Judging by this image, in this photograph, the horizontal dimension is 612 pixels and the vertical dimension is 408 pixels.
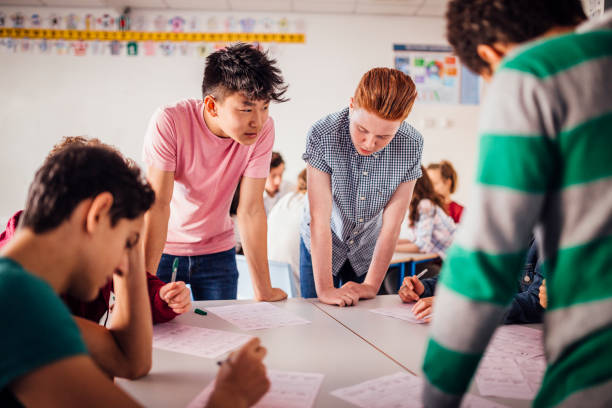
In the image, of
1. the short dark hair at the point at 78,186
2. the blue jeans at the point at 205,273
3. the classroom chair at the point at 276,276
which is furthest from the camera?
the classroom chair at the point at 276,276

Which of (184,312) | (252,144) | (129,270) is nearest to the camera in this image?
(129,270)

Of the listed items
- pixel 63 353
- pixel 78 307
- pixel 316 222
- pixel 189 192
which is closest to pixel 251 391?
pixel 63 353

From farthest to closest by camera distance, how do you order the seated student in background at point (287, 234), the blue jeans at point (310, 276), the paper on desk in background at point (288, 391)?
the seated student in background at point (287, 234)
the blue jeans at point (310, 276)
the paper on desk in background at point (288, 391)

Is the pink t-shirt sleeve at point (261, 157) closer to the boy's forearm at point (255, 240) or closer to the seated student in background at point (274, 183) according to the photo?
the boy's forearm at point (255, 240)

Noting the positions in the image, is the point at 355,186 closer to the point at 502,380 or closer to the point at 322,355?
the point at 322,355

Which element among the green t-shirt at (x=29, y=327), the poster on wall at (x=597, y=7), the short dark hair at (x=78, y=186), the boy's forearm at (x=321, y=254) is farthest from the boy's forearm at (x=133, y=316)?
the poster on wall at (x=597, y=7)

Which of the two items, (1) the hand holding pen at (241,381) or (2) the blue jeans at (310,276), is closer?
(1) the hand holding pen at (241,381)

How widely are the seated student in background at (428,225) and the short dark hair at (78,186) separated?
2518 mm

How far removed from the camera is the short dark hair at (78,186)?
2.15ft

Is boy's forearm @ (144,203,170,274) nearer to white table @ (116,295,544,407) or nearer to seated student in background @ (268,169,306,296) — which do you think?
white table @ (116,295,544,407)

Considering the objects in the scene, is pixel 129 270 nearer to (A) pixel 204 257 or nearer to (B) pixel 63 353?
(B) pixel 63 353

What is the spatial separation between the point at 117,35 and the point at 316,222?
362 cm

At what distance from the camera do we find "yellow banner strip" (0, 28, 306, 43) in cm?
435

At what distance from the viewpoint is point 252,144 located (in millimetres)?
1614
